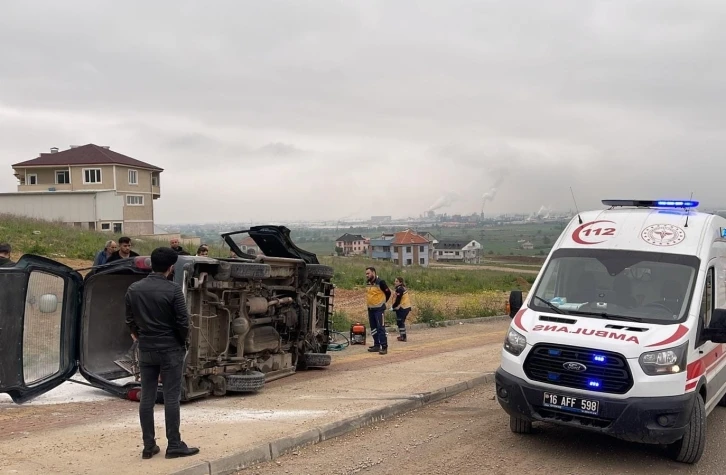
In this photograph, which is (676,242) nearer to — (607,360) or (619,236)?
(619,236)

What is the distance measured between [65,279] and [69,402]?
5.27 ft

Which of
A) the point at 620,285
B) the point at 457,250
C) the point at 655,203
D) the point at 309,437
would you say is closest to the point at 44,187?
the point at 309,437

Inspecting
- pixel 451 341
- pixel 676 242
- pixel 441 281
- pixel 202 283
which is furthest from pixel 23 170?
pixel 676 242

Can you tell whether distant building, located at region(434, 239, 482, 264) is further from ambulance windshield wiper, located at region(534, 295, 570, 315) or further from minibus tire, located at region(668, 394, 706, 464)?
minibus tire, located at region(668, 394, 706, 464)

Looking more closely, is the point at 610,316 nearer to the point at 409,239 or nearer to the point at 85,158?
the point at 85,158

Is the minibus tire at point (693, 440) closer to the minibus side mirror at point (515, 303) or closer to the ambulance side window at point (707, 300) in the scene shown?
the ambulance side window at point (707, 300)

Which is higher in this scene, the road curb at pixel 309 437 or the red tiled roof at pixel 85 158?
the red tiled roof at pixel 85 158

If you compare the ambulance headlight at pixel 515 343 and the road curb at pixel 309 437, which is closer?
the road curb at pixel 309 437

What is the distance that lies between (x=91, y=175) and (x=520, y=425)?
54112mm

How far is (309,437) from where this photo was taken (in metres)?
7.06

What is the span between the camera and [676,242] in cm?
749

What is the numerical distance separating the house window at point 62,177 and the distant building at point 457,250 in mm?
56005

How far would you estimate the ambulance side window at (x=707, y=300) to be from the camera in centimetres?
701

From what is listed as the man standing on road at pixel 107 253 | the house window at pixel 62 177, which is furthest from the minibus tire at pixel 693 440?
the house window at pixel 62 177
